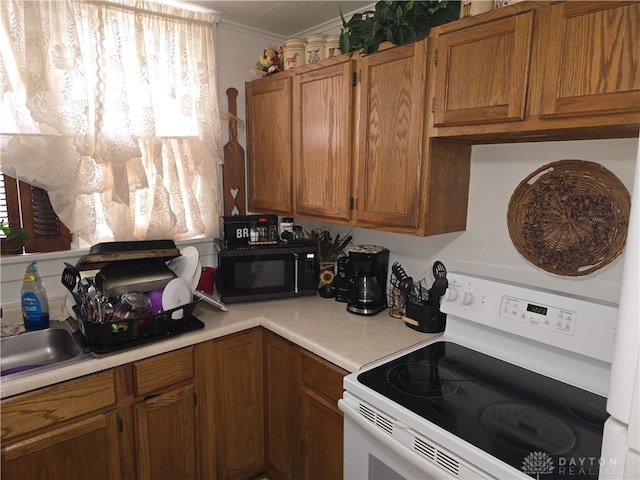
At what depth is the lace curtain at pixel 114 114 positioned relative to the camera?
1632 millimetres

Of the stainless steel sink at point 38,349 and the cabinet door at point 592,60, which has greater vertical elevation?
the cabinet door at point 592,60

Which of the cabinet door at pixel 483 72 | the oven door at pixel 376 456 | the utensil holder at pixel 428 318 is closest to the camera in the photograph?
the oven door at pixel 376 456

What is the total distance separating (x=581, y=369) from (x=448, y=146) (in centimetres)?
92

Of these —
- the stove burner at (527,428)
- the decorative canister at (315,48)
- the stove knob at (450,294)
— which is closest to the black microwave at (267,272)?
the stove knob at (450,294)

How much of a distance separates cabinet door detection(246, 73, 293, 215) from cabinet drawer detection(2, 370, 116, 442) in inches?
46.5

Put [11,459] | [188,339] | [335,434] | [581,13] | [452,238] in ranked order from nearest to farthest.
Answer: [581,13] < [11,459] < [335,434] < [188,339] < [452,238]

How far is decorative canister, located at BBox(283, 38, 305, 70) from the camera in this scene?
2.05 meters

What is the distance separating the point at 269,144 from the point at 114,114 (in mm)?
777

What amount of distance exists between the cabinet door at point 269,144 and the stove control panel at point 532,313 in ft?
3.31

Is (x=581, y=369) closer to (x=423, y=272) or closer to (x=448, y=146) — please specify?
(x=423, y=272)

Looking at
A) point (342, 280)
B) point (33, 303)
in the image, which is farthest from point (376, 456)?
point (33, 303)

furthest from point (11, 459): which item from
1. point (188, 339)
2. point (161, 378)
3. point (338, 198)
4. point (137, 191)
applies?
point (338, 198)

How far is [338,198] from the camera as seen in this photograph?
6.24ft

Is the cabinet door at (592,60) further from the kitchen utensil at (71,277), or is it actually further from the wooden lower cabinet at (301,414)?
the kitchen utensil at (71,277)
